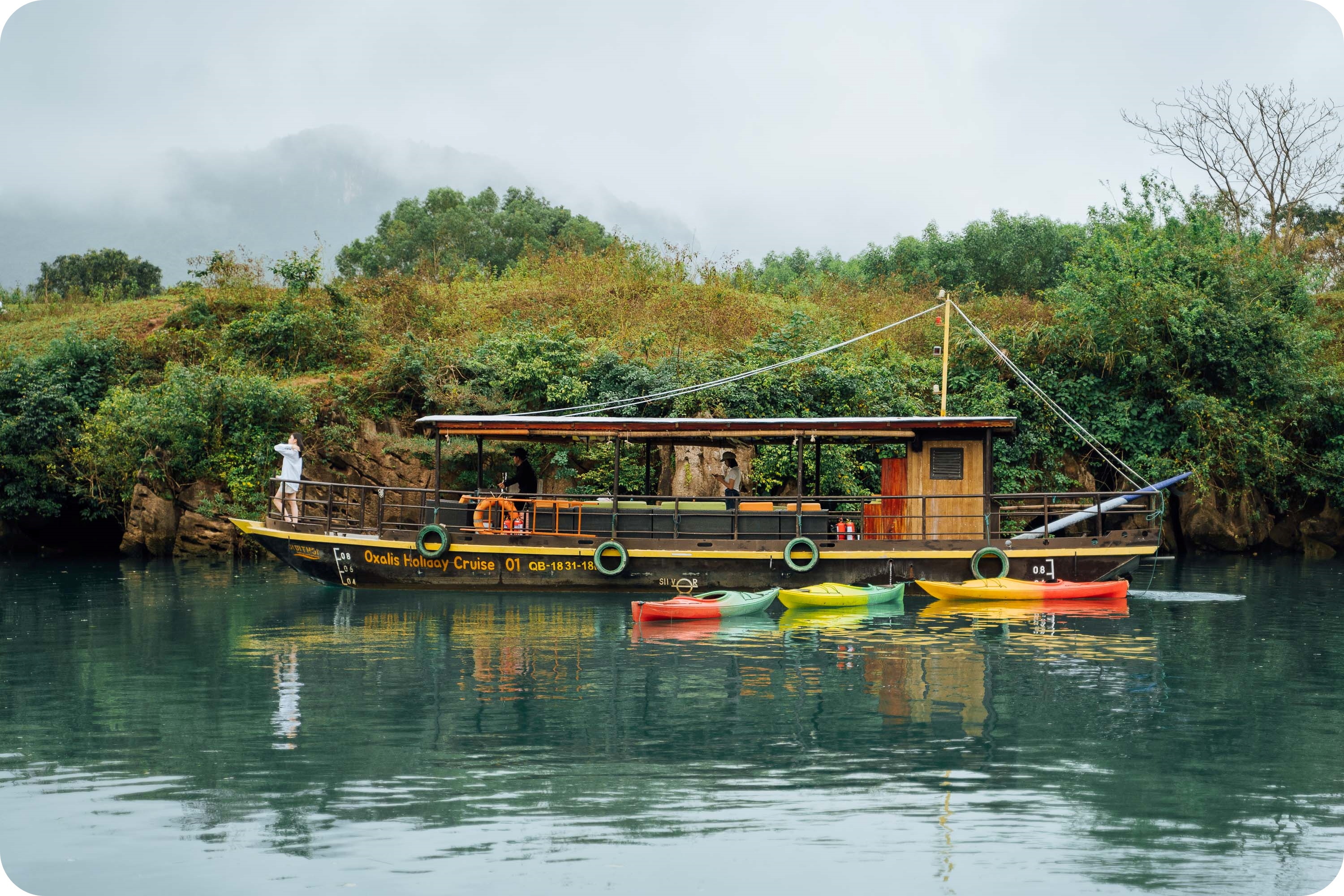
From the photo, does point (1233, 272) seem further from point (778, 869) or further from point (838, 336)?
point (778, 869)

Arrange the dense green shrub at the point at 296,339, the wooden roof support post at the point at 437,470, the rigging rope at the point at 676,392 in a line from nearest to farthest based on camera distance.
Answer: the wooden roof support post at the point at 437,470, the rigging rope at the point at 676,392, the dense green shrub at the point at 296,339

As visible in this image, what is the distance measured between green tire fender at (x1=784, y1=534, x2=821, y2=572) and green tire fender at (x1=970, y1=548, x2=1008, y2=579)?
8.53 feet

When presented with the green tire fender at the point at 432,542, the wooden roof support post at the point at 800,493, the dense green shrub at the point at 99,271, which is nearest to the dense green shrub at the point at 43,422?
the green tire fender at the point at 432,542

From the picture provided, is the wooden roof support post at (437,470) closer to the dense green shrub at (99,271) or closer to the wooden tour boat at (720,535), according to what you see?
the wooden tour boat at (720,535)

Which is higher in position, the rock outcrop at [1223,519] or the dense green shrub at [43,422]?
the dense green shrub at [43,422]

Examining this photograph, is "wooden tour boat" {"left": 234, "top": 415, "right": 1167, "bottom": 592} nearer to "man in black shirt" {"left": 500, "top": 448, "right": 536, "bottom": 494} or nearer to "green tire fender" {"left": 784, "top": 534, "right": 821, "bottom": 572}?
"green tire fender" {"left": 784, "top": 534, "right": 821, "bottom": 572}

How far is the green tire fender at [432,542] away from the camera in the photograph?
63.5ft

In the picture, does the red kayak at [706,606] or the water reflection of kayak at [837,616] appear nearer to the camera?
the water reflection of kayak at [837,616]

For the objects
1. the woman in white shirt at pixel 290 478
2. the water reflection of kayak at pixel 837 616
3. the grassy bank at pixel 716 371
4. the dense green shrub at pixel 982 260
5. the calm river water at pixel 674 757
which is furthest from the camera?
the dense green shrub at pixel 982 260

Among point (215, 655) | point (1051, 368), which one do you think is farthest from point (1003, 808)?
point (1051, 368)

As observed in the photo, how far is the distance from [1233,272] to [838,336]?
32.4 ft

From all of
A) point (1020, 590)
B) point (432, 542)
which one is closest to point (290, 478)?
point (432, 542)

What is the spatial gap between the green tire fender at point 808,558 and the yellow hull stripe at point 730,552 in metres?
0.11

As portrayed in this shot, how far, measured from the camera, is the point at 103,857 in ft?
23.1
